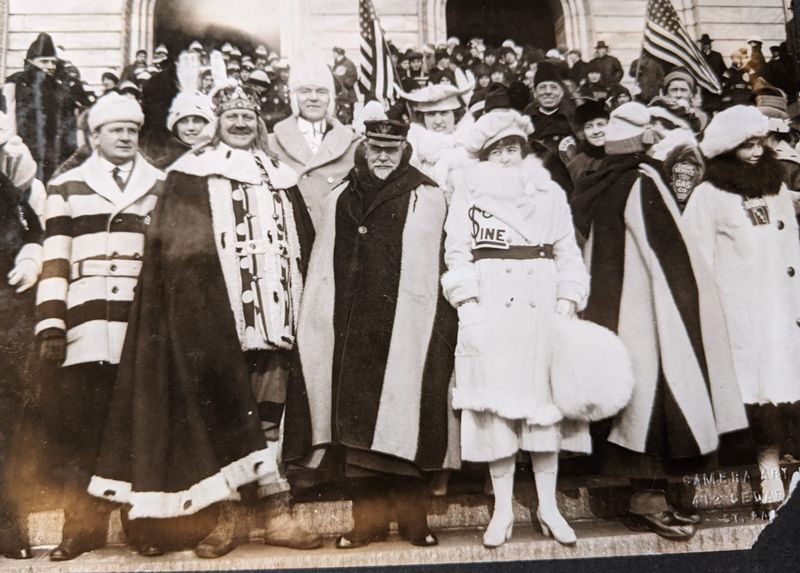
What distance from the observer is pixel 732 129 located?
13.6 feet

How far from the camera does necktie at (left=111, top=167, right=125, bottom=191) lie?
12.3 feet

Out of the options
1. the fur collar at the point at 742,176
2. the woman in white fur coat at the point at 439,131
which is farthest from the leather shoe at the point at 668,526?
the woman in white fur coat at the point at 439,131

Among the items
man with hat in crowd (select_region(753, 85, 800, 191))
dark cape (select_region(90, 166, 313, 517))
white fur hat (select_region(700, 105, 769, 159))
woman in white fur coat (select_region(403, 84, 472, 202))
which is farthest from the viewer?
man with hat in crowd (select_region(753, 85, 800, 191))

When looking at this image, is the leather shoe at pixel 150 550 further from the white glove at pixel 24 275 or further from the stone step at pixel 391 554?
the white glove at pixel 24 275

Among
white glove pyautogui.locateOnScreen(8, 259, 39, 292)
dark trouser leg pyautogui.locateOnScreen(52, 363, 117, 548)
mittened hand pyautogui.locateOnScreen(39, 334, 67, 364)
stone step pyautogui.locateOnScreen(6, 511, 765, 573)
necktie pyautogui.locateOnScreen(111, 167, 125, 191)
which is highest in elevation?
necktie pyautogui.locateOnScreen(111, 167, 125, 191)

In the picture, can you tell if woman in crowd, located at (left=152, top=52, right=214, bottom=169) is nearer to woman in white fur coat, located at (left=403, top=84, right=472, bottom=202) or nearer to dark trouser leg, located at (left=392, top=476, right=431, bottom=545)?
woman in white fur coat, located at (left=403, top=84, right=472, bottom=202)

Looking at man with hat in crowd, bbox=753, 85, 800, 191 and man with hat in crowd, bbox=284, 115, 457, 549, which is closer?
man with hat in crowd, bbox=284, 115, 457, 549

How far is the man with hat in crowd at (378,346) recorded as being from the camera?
11.7 ft

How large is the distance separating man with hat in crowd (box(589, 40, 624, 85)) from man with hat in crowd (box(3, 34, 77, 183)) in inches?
124

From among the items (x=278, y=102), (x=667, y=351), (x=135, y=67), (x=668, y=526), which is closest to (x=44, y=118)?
(x=135, y=67)

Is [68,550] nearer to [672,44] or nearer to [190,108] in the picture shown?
[190,108]

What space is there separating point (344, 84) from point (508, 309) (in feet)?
5.47

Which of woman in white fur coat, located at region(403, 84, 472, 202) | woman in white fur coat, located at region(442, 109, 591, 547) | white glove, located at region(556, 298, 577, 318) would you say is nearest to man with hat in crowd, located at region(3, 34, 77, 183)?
woman in white fur coat, located at region(403, 84, 472, 202)

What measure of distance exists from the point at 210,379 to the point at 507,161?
197 cm
